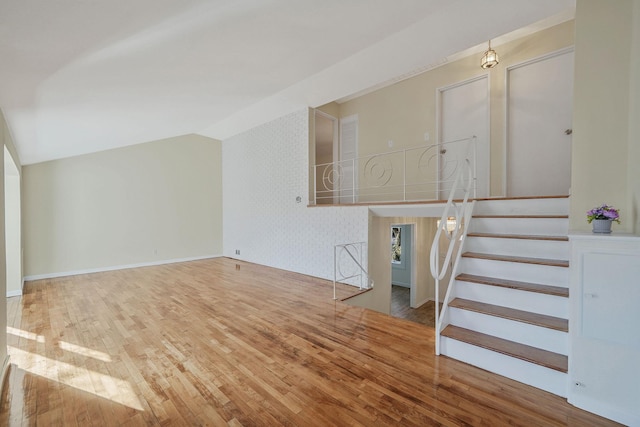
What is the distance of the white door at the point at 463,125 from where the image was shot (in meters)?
4.49

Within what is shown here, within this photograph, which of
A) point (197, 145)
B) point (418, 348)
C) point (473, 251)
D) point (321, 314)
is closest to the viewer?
point (418, 348)

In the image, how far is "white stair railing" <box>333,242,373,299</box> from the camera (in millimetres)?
4312

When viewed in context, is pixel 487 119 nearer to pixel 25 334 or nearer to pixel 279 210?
pixel 279 210

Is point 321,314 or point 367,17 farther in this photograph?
point 321,314

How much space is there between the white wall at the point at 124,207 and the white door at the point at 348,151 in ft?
12.1

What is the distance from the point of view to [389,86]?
5.60 m

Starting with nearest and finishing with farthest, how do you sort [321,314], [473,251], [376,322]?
1. [473,251]
2. [376,322]
3. [321,314]

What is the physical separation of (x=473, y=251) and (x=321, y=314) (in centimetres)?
186

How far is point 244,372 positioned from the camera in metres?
2.11

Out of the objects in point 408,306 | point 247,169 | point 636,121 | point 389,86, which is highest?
point 389,86

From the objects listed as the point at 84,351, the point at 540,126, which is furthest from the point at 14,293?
the point at 540,126

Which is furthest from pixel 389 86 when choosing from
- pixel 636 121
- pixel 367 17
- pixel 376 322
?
pixel 376 322

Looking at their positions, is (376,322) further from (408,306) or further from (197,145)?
(197,145)

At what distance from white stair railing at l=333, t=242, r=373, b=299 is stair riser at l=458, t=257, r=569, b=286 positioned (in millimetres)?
1769
